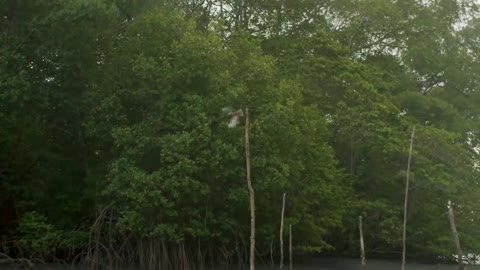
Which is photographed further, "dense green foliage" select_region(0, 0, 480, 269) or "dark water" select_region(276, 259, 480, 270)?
"dark water" select_region(276, 259, 480, 270)

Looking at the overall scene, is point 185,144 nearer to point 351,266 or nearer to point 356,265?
point 351,266

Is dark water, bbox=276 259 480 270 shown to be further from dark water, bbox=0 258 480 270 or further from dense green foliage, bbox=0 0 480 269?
dense green foliage, bbox=0 0 480 269

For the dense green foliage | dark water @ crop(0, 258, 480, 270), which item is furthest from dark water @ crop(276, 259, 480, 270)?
the dense green foliage

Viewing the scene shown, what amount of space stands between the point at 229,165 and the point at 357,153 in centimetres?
624

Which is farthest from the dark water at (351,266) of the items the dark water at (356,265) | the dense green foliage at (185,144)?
the dense green foliage at (185,144)

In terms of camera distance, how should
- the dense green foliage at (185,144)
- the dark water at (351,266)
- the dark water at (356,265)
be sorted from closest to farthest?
1. the dense green foliage at (185,144)
2. the dark water at (351,266)
3. the dark water at (356,265)

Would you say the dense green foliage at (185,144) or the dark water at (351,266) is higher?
the dense green foliage at (185,144)

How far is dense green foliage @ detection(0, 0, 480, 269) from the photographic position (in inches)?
504

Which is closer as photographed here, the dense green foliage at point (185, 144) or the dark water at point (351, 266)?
the dense green foliage at point (185, 144)

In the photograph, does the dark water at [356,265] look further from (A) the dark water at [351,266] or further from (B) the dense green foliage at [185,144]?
(B) the dense green foliage at [185,144]

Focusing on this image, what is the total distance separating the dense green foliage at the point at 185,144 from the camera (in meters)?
12.8

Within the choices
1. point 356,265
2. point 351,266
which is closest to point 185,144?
point 351,266

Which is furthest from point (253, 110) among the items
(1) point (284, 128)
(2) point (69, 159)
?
(2) point (69, 159)

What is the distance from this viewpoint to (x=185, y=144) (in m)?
12.4
